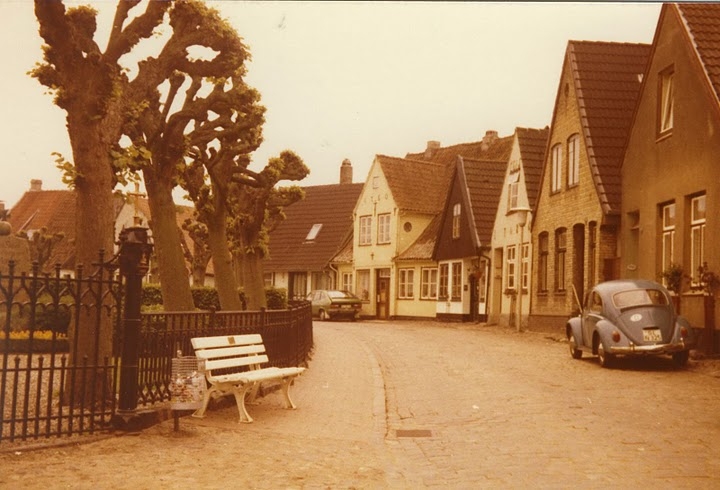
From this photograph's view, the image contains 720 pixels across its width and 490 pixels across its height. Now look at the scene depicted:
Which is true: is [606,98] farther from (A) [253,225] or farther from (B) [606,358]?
(B) [606,358]

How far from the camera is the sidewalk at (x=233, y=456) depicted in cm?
791

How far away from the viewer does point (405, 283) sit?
165 ft

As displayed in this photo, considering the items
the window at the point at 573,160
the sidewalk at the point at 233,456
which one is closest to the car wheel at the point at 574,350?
the sidewalk at the point at 233,456

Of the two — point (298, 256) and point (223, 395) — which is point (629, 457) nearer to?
point (223, 395)

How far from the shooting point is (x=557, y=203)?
32031 mm

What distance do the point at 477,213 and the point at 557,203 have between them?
1040cm

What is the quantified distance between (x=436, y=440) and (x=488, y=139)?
42.6 metres

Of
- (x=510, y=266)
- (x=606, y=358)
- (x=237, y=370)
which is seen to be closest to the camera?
(x=237, y=370)

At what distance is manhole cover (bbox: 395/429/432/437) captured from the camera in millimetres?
11008

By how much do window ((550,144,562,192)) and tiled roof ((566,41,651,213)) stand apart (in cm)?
261

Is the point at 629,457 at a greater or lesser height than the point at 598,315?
lesser

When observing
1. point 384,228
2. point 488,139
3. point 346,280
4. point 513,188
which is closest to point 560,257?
point 513,188

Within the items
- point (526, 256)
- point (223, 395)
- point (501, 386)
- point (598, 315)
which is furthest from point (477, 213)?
point (223, 395)

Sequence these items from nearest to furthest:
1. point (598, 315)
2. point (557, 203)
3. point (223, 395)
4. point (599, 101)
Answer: point (223, 395)
point (598, 315)
point (599, 101)
point (557, 203)
